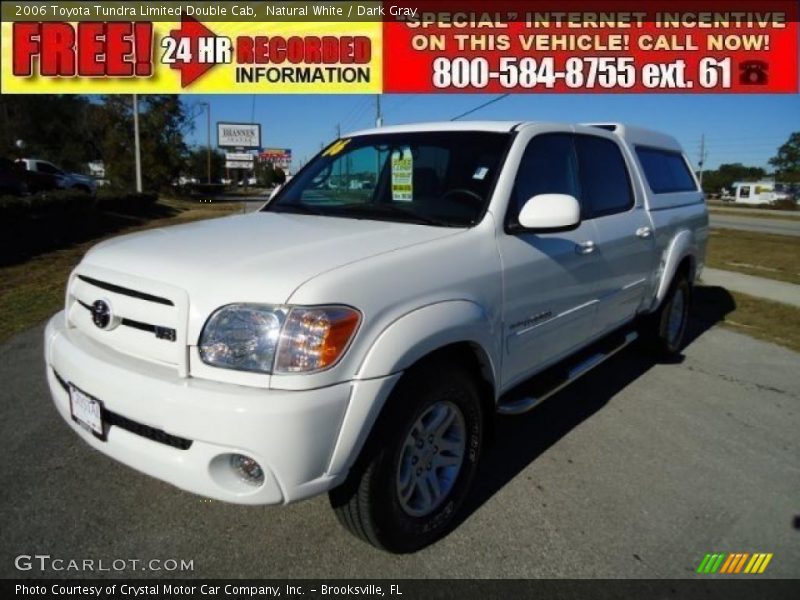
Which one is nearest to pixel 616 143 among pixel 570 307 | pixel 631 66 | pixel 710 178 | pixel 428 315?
pixel 570 307

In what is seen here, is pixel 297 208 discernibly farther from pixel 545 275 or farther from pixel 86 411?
pixel 86 411

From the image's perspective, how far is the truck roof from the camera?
135 inches

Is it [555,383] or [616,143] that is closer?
[555,383]

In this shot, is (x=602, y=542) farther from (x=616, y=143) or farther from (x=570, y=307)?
(x=616, y=143)

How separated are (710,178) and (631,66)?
132 metres

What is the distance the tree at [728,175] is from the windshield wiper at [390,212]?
130m

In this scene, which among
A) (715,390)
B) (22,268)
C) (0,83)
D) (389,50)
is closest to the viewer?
(715,390)

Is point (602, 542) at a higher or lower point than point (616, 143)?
lower

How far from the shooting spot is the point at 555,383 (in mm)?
3402

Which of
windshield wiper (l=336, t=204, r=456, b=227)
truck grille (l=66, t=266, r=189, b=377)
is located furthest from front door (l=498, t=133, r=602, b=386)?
truck grille (l=66, t=266, r=189, b=377)

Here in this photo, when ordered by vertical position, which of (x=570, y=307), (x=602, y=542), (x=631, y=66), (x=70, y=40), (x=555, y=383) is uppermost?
(x=70, y=40)

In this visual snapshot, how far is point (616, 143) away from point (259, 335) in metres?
3.37

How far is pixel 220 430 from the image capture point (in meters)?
2.02

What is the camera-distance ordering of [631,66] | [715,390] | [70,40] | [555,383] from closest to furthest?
1. [555,383]
2. [715,390]
3. [631,66]
4. [70,40]
